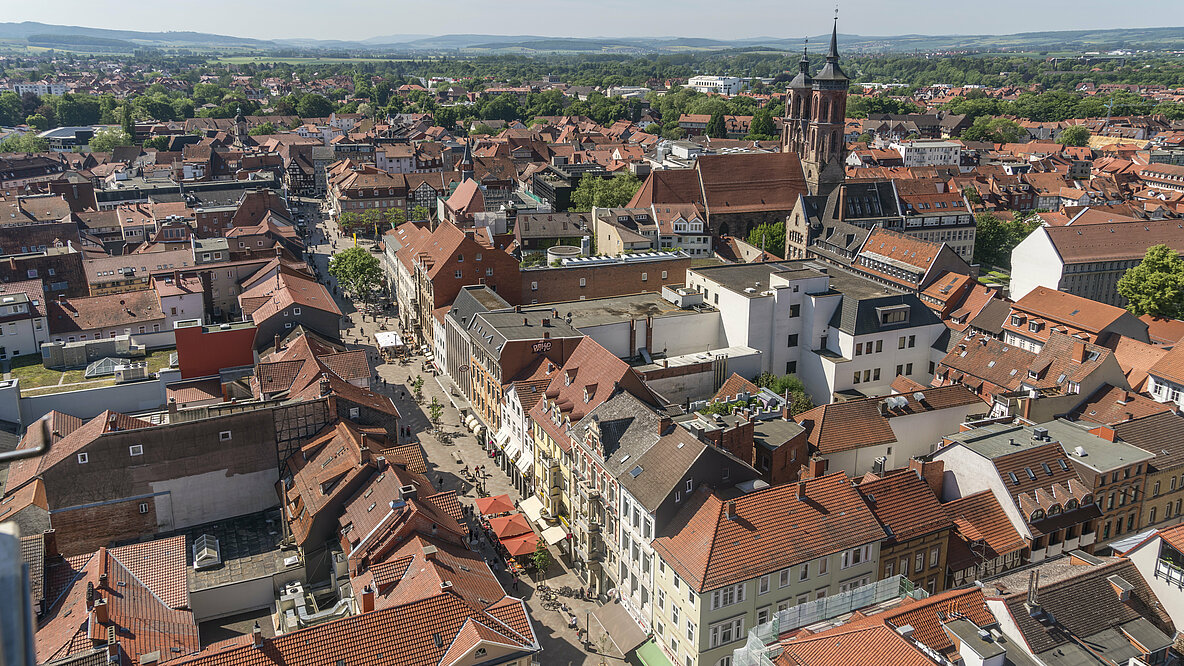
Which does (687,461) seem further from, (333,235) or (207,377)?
(333,235)

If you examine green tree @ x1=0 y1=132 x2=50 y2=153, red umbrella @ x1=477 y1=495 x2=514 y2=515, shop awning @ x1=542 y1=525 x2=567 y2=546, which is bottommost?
shop awning @ x1=542 y1=525 x2=567 y2=546

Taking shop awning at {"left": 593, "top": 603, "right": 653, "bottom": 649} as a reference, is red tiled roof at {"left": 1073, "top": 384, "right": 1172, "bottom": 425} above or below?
above

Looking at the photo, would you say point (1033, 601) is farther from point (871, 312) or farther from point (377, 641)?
point (871, 312)

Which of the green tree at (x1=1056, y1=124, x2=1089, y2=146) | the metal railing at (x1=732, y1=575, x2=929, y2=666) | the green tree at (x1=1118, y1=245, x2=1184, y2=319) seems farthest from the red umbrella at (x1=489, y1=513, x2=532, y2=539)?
the green tree at (x1=1056, y1=124, x2=1089, y2=146)

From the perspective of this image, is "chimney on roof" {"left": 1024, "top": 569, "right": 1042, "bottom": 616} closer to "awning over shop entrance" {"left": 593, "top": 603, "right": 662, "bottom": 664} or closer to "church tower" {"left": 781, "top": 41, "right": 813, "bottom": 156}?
"awning over shop entrance" {"left": 593, "top": 603, "right": 662, "bottom": 664}

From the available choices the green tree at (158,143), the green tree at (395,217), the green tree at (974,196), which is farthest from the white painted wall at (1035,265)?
the green tree at (158,143)

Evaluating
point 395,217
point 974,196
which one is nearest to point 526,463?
point 395,217

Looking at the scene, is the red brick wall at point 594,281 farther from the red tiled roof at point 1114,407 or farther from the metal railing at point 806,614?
the metal railing at point 806,614
